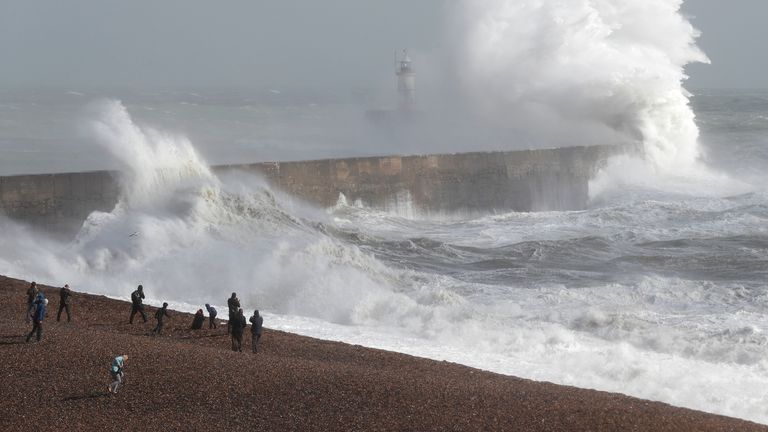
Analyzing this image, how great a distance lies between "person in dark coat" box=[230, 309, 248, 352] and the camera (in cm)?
1105

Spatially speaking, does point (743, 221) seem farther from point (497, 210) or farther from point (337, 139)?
point (337, 139)

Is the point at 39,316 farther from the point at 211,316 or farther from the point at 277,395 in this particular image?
the point at 277,395

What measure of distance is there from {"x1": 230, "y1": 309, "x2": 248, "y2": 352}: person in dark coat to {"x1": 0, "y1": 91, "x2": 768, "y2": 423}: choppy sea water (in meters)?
1.94

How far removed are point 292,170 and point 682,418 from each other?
14517 mm

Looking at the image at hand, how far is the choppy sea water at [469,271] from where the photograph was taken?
39.7 ft

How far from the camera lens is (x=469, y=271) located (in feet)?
59.4

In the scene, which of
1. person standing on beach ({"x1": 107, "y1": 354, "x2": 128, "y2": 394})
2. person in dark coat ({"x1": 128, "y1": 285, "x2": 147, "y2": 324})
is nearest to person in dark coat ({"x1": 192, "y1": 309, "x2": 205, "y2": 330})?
person in dark coat ({"x1": 128, "y1": 285, "x2": 147, "y2": 324})

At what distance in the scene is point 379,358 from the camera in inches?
438

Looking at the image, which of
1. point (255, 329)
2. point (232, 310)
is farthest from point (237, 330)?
point (232, 310)

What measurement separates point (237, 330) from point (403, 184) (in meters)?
13.4

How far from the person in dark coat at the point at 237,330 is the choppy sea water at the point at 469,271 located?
194 centimetres

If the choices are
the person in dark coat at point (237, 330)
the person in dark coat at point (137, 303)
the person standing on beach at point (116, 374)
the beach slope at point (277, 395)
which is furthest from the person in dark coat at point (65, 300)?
the person standing on beach at point (116, 374)

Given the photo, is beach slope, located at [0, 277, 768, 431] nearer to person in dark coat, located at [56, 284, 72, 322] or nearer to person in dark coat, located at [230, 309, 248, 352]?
person in dark coat, located at [230, 309, 248, 352]

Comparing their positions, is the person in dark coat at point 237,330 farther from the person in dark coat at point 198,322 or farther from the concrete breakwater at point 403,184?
the concrete breakwater at point 403,184
